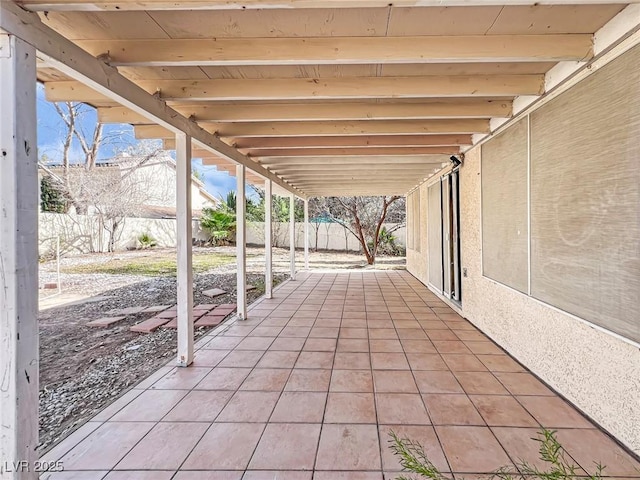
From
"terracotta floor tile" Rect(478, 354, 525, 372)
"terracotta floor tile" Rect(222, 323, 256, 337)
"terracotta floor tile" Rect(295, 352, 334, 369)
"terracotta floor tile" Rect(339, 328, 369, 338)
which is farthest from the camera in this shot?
"terracotta floor tile" Rect(222, 323, 256, 337)

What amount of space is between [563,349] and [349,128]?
9.30ft

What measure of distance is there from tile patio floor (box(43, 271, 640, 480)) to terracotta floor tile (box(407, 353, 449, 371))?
0.06 ft

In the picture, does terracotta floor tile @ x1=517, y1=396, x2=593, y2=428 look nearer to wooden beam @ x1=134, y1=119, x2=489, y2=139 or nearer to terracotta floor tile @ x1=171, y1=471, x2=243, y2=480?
terracotta floor tile @ x1=171, y1=471, x2=243, y2=480

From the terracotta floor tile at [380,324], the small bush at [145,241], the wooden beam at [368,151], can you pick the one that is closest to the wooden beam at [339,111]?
the wooden beam at [368,151]

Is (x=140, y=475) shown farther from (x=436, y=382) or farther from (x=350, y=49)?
(x=350, y=49)

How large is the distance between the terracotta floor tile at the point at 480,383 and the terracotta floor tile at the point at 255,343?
1.99m

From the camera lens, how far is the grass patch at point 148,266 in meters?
8.95

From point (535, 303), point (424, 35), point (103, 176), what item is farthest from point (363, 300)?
point (103, 176)

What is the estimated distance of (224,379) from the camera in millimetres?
2848

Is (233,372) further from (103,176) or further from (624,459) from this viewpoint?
(103,176)

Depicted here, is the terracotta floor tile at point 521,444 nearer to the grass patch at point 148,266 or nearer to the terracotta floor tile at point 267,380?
the terracotta floor tile at point 267,380

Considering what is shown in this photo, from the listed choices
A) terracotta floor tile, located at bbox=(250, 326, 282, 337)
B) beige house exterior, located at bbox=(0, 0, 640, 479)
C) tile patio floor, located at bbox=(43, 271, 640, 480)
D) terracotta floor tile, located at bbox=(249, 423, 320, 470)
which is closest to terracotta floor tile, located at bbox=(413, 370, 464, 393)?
tile patio floor, located at bbox=(43, 271, 640, 480)

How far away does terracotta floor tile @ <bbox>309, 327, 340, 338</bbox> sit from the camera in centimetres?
393

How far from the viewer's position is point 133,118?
10.2 ft
